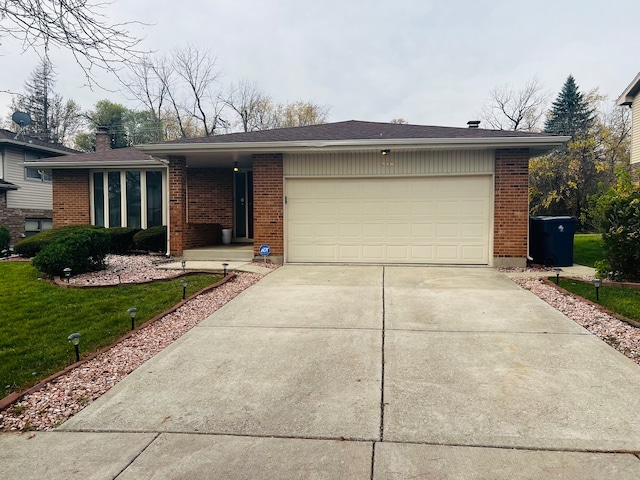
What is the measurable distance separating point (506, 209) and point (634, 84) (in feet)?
38.1

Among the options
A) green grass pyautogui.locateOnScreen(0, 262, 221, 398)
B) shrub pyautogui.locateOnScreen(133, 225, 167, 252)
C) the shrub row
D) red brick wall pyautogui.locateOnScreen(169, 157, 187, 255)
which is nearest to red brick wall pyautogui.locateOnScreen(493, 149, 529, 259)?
green grass pyautogui.locateOnScreen(0, 262, 221, 398)

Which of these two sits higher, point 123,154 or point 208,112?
point 208,112

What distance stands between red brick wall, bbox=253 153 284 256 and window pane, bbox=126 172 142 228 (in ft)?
18.6

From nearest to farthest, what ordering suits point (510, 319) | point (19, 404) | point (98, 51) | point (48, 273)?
point (19, 404), point (98, 51), point (510, 319), point (48, 273)

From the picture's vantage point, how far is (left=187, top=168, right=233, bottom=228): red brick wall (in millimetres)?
12031

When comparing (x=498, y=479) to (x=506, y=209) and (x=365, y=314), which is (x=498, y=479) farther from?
(x=506, y=209)

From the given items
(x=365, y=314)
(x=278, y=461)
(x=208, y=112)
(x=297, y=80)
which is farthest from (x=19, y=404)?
(x=208, y=112)

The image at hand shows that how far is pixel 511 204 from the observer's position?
28.3 feet

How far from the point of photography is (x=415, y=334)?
4.43m

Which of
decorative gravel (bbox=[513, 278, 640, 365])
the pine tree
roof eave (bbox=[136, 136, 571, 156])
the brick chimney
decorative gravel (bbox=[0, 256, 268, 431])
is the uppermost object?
the pine tree

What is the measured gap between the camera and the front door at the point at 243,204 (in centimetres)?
1221

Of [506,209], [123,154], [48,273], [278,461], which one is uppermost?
[123,154]

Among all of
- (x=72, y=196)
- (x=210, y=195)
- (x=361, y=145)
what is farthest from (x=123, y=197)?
(x=361, y=145)

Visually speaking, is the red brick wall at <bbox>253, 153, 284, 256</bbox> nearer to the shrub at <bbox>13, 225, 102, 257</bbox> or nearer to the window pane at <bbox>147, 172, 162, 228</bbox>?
the window pane at <bbox>147, 172, 162, 228</bbox>
